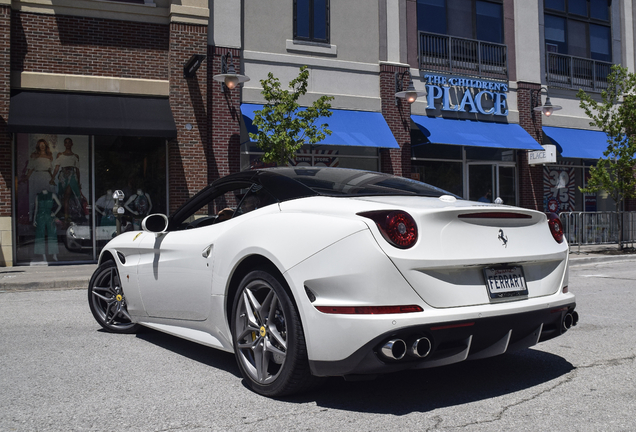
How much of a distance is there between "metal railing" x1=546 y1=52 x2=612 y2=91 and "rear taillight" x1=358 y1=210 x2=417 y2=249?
790 inches

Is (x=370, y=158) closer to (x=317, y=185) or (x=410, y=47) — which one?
(x=410, y=47)

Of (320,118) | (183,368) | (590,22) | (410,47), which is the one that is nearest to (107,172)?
(320,118)

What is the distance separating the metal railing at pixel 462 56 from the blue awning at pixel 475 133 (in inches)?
66.9

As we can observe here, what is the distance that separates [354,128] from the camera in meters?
16.5

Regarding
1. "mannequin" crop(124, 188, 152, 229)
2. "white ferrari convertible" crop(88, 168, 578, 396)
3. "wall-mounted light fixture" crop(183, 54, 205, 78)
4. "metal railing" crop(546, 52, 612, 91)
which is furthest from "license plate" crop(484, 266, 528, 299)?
"metal railing" crop(546, 52, 612, 91)

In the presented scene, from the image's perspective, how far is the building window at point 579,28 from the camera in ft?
70.8

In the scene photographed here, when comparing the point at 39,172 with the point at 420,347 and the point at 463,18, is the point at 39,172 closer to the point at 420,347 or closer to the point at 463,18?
the point at 420,347

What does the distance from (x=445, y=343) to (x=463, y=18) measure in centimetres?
1844

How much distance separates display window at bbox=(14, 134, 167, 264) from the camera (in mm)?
14023

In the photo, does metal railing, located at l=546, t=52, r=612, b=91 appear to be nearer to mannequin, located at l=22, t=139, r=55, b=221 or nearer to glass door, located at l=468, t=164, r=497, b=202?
glass door, located at l=468, t=164, r=497, b=202

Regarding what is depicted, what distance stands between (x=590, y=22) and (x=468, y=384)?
880 inches

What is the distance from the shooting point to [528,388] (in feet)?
12.4

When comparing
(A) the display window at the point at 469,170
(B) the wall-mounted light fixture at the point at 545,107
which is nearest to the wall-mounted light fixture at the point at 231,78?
(A) the display window at the point at 469,170

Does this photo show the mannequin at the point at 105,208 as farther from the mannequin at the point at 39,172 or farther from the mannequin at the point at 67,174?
the mannequin at the point at 39,172
